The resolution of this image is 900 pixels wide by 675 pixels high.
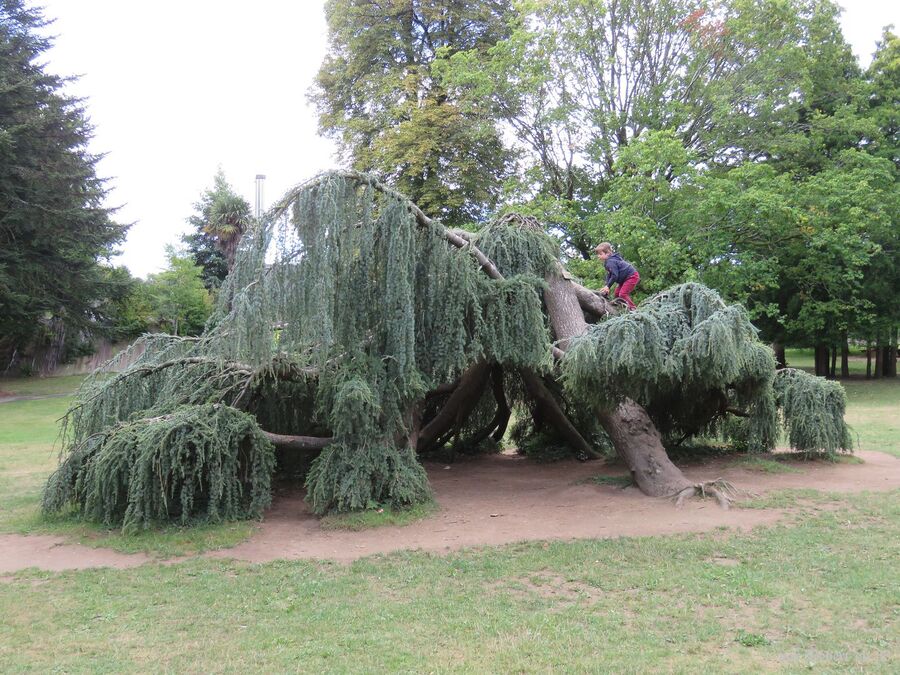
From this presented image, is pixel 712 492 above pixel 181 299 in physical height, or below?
below

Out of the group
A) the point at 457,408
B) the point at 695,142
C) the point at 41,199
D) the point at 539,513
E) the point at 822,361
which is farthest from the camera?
the point at 822,361

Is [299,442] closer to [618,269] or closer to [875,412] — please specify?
[618,269]

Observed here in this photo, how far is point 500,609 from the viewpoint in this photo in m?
4.66

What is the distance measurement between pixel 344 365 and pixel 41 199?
20993 mm

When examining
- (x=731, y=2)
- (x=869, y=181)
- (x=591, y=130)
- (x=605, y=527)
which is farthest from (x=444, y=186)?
(x=605, y=527)

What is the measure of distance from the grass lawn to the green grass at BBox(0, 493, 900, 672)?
0.02m

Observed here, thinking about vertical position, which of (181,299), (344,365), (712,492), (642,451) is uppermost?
(181,299)

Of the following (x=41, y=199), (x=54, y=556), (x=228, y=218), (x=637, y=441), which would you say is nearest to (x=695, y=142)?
(x=637, y=441)

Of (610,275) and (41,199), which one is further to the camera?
(41,199)

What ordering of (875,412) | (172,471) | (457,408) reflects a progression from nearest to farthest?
(172,471) < (457,408) < (875,412)

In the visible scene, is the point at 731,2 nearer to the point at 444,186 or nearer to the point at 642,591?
the point at 444,186

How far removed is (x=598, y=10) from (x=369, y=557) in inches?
710

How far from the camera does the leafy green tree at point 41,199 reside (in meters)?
22.4

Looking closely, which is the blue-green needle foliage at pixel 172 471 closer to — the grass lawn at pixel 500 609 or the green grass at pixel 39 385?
the grass lawn at pixel 500 609
